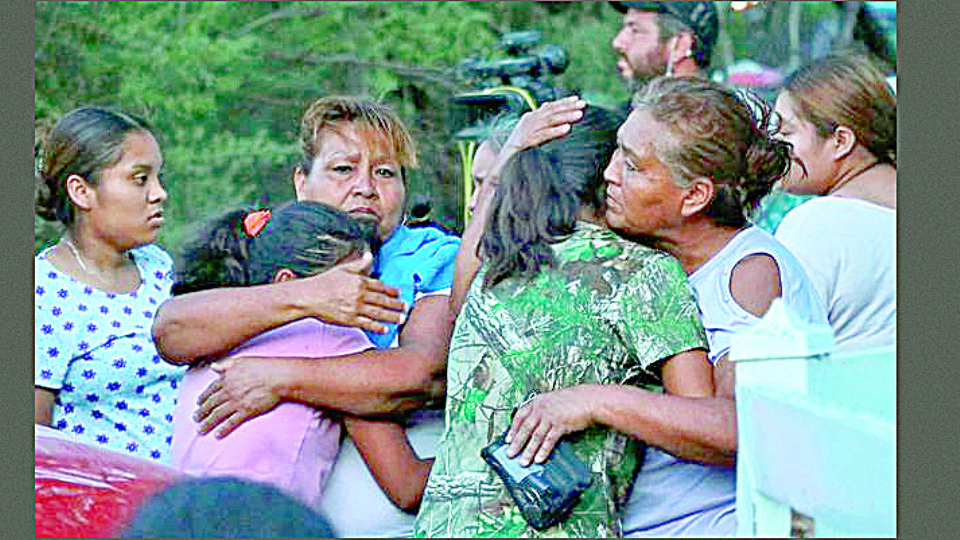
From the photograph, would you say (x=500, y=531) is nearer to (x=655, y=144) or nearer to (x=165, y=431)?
(x=655, y=144)

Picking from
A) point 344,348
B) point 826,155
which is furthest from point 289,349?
point 826,155

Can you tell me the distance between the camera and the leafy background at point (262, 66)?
7609 millimetres

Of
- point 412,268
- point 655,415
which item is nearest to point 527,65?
point 412,268

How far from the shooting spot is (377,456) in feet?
10.4

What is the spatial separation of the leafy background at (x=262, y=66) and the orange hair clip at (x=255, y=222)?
3744 millimetres

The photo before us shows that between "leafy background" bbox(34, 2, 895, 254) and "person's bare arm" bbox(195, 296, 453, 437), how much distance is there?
12.7 feet

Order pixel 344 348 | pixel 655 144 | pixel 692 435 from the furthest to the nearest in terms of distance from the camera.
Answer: pixel 344 348 < pixel 655 144 < pixel 692 435

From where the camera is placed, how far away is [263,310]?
123 inches

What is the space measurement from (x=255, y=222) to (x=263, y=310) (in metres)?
0.23

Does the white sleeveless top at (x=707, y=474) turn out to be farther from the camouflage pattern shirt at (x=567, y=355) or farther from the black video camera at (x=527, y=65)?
the black video camera at (x=527, y=65)

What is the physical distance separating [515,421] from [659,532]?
0.33 m

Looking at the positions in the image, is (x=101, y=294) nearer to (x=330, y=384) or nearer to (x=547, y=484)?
(x=330, y=384)

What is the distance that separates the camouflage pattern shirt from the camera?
2.83 m

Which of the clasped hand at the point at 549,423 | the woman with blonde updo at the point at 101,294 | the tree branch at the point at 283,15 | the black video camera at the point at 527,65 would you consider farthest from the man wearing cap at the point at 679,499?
the tree branch at the point at 283,15
